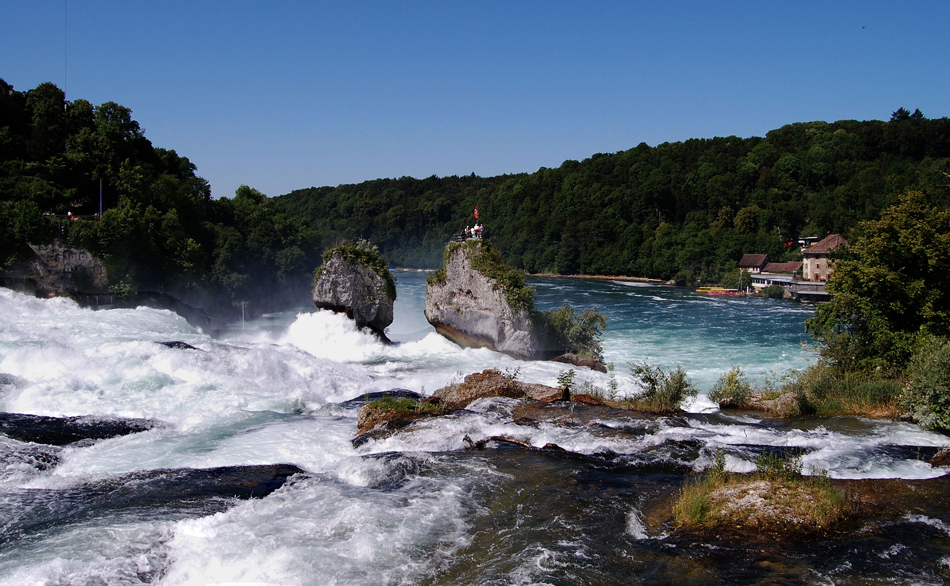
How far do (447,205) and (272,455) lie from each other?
129m

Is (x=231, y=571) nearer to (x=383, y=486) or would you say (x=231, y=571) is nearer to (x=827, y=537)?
(x=383, y=486)

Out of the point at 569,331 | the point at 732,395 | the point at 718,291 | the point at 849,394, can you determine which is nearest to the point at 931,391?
the point at 849,394

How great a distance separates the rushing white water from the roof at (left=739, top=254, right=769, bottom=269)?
207 ft

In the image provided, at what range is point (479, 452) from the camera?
1213 cm

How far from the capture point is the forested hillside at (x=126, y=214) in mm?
35031

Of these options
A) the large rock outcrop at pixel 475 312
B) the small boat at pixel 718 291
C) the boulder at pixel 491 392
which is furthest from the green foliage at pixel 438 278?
the small boat at pixel 718 291

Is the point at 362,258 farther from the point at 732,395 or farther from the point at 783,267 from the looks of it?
the point at 783,267

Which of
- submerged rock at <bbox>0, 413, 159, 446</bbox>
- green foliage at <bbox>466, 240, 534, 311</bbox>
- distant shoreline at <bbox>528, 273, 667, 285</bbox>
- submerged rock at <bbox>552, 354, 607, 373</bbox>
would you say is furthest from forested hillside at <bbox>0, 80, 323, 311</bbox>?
distant shoreline at <bbox>528, 273, 667, 285</bbox>

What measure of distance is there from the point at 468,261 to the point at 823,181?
91.8 metres

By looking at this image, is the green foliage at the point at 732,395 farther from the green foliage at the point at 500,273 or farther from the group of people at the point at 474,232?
the group of people at the point at 474,232

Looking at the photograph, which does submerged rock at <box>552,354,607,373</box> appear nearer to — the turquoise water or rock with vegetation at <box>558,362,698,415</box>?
the turquoise water

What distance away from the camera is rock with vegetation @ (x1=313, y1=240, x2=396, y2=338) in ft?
94.4

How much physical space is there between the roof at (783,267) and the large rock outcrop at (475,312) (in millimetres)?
60702

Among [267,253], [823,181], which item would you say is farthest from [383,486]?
[823,181]
